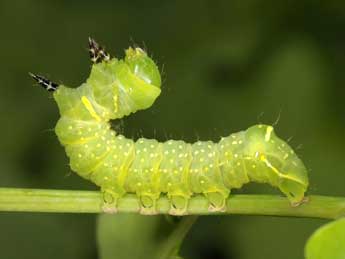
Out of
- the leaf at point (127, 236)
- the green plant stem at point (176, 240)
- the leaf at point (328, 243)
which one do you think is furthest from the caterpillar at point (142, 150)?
the leaf at point (328, 243)

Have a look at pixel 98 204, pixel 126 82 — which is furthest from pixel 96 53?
pixel 98 204

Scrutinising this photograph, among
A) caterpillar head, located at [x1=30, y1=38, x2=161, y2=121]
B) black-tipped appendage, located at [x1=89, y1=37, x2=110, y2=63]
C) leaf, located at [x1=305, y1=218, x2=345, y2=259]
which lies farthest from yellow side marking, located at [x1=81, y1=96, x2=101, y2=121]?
leaf, located at [x1=305, y1=218, x2=345, y2=259]

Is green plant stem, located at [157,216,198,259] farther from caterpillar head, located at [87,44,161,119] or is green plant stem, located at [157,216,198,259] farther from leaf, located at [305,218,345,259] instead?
leaf, located at [305,218,345,259]

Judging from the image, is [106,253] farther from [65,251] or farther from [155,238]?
[65,251]

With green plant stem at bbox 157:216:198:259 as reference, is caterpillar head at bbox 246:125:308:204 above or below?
above

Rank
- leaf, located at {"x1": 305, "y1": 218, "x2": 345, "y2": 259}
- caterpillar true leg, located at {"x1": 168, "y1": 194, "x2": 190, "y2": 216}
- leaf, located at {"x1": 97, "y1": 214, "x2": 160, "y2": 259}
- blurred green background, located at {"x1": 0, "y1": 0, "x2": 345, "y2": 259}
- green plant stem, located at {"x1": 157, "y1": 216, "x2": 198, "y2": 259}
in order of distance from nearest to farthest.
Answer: leaf, located at {"x1": 305, "y1": 218, "x2": 345, "y2": 259} → caterpillar true leg, located at {"x1": 168, "y1": 194, "x2": 190, "y2": 216} → green plant stem, located at {"x1": 157, "y1": 216, "x2": 198, "y2": 259} → leaf, located at {"x1": 97, "y1": 214, "x2": 160, "y2": 259} → blurred green background, located at {"x1": 0, "y1": 0, "x2": 345, "y2": 259}

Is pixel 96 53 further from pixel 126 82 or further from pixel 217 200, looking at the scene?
pixel 217 200
